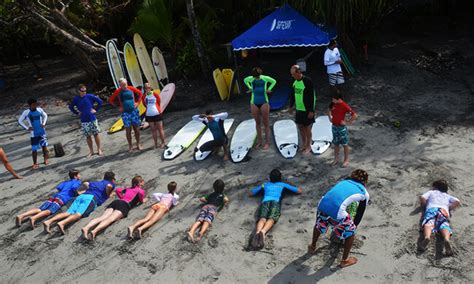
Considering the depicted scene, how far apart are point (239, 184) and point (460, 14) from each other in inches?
513

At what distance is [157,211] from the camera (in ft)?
21.2

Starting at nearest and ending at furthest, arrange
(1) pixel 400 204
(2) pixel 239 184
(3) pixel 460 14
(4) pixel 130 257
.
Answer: (4) pixel 130 257, (1) pixel 400 204, (2) pixel 239 184, (3) pixel 460 14

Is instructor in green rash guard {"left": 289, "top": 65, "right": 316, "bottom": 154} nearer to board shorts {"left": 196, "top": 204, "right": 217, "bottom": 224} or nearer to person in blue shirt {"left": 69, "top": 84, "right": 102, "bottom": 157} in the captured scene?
board shorts {"left": 196, "top": 204, "right": 217, "bottom": 224}

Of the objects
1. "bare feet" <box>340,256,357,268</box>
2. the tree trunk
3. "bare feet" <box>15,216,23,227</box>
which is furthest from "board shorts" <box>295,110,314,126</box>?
the tree trunk

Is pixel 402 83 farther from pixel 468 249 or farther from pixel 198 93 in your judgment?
pixel 468 249

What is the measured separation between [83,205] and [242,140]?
10.9ft

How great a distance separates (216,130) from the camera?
7.94 m

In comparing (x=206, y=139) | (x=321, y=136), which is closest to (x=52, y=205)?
(x=206, y=139)

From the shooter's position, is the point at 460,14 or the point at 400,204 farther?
the point at 460,14

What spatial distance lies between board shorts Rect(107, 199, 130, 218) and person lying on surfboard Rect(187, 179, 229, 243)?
3.83ft

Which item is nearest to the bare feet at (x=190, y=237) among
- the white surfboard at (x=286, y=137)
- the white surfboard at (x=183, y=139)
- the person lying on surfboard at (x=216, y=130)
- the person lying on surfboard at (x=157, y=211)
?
the person lying on surfboard at (x=157, y=211)

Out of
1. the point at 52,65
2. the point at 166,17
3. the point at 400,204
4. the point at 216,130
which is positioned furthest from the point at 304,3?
the point at 52,65

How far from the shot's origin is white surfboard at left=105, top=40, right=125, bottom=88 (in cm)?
1183

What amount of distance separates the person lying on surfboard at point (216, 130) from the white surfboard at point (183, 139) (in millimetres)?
714
